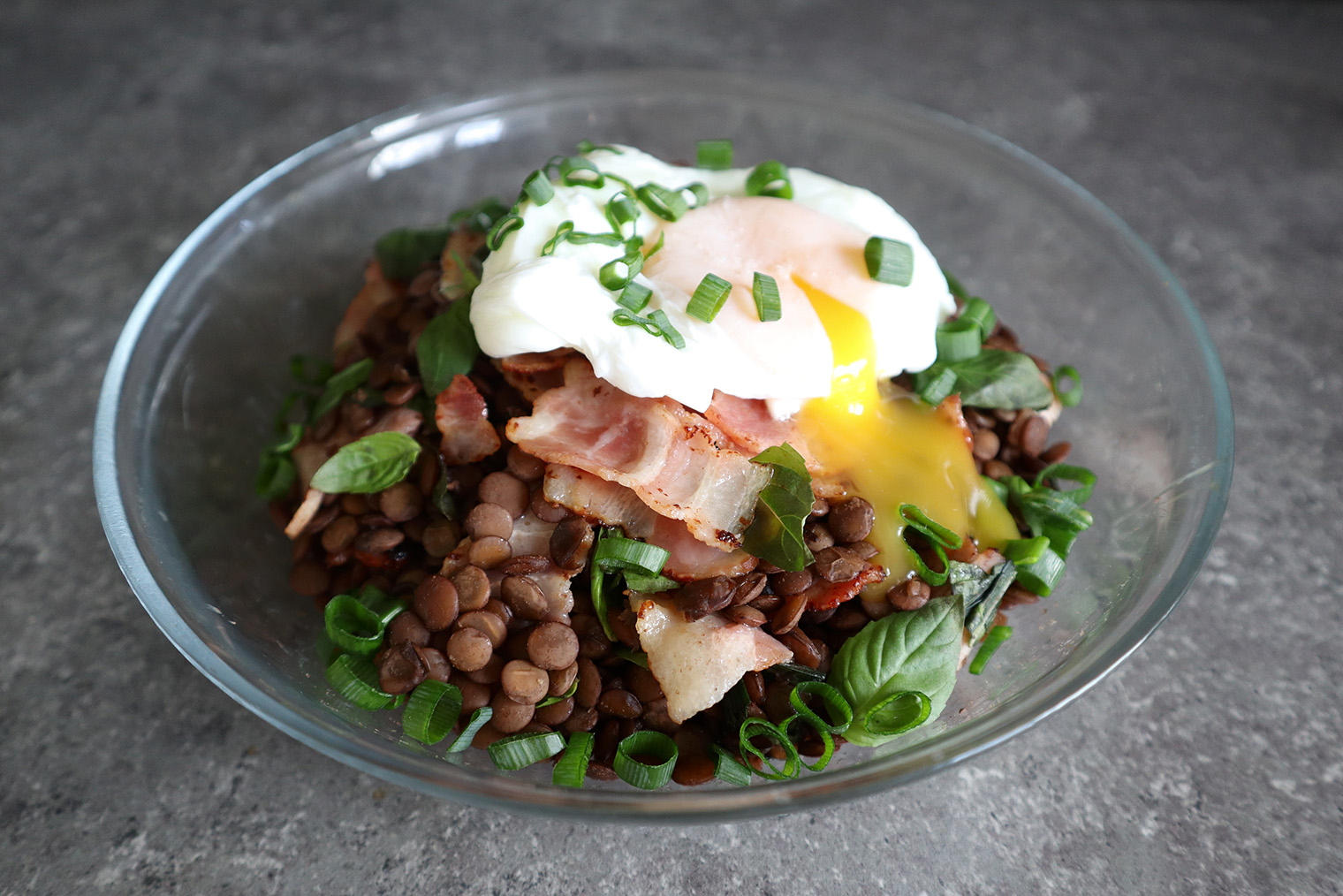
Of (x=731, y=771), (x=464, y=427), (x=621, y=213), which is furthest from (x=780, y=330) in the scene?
(x=731, y=771)

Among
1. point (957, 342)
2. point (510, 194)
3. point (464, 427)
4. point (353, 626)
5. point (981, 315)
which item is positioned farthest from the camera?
point (510, 194)

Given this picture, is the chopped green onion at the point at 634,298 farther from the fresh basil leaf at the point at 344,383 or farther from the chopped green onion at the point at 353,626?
the chopped green onion at the point at 353,626

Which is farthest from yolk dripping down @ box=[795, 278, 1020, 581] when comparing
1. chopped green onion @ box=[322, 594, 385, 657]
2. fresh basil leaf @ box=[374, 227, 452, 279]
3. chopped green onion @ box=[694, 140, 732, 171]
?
fresh basil leaf @ box=[374, 227, 452, 279]

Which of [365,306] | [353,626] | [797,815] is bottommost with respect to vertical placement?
[797,815]

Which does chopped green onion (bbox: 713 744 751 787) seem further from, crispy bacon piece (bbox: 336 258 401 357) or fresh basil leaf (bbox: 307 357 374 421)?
crispy bacon piece (bbox: 336 258 401 357)

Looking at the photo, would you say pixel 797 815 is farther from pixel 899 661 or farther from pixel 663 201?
pixel 663 201

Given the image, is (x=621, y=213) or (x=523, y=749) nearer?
(x=523, y=749)

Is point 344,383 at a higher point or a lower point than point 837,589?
lower
